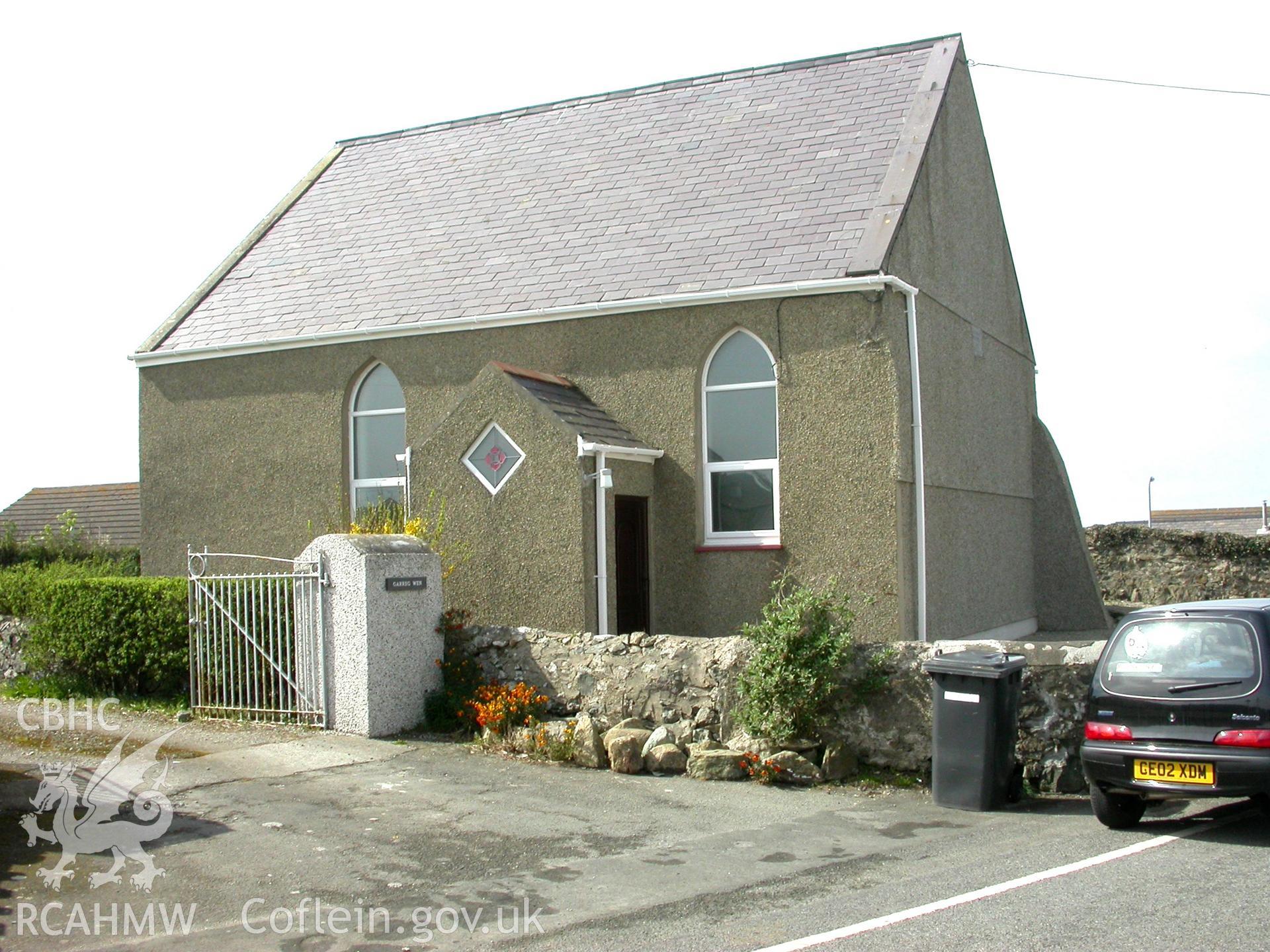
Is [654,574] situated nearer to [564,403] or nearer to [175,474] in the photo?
[564,403]

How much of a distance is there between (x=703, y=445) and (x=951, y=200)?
215 inches

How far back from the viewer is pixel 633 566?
50.3 ft

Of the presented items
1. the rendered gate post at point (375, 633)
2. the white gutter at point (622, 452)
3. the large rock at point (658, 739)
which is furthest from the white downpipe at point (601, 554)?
the large rock at point (658, 739)

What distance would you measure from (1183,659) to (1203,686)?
0.30 meters

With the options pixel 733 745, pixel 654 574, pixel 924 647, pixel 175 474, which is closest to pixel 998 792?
pixel 924 647

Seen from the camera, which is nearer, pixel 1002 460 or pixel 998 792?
pixel 998 792

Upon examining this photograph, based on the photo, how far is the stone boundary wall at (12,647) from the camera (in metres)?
15.5

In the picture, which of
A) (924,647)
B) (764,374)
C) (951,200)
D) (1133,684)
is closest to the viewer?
(1133,684)

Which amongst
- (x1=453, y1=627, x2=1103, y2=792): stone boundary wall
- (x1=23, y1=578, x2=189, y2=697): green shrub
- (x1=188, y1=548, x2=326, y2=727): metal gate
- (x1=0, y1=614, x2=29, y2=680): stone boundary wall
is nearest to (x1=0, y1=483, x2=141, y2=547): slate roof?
(x1=0, y1=614, x2=29, y2=680): stone boundary wall

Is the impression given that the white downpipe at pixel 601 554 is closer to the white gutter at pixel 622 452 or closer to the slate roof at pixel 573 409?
the white gutter at pixel 622 452

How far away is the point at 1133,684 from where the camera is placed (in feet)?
28.2

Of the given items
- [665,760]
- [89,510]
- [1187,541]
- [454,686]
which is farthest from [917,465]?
[89,510]

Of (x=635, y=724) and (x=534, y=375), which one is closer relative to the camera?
(x=635, y=724)

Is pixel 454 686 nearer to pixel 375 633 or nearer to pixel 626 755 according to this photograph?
pixel 375 633
